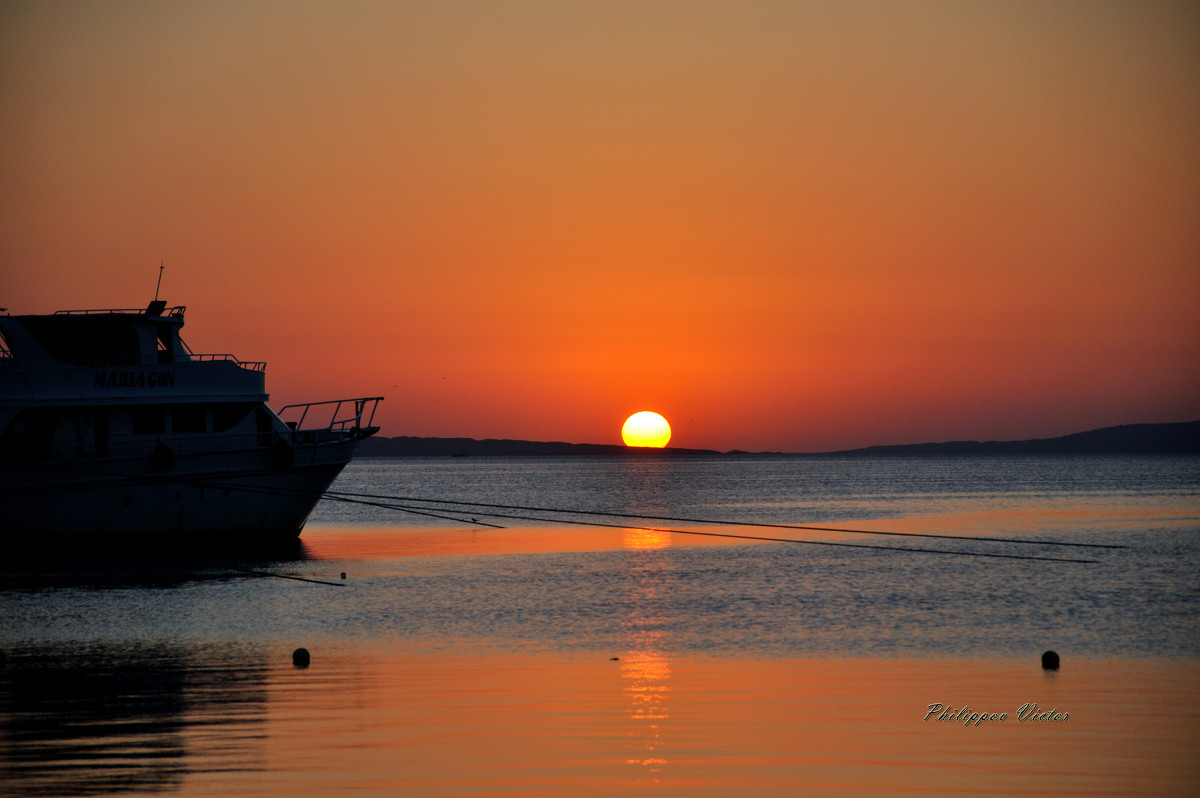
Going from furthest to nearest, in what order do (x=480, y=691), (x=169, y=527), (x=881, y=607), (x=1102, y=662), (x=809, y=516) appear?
(x=809, y=516) < (x=169, y=527) < (x=881, y=607) < (x=1102, y=662) < (x=480, y=691)

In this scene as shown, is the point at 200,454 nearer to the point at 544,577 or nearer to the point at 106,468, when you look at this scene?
the point at 106,468

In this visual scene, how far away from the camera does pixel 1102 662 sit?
760 inches

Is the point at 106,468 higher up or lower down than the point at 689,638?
higher up

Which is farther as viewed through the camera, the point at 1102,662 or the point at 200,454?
the point at 200,454

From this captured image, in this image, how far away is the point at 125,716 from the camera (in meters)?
15.0

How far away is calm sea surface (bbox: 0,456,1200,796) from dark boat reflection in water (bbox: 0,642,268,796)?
65 mm

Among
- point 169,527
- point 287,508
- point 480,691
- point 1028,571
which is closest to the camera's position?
point 480,691

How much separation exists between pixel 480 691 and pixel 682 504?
74.1 meters

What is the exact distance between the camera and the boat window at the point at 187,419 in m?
36.9

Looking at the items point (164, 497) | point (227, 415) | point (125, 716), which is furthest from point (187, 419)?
point (125, 716)

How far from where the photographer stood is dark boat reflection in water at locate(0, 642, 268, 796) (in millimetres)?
12133

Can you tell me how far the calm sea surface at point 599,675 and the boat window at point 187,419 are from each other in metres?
4.46

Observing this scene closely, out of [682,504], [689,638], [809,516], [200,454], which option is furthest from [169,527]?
[682,504]

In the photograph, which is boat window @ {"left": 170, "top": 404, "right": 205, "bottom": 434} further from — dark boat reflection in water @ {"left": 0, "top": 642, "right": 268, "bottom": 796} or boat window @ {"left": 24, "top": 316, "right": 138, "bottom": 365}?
dark boat reflection in water @ {"left": 0, "top": 642, "right": 268, "bottom": 796}
